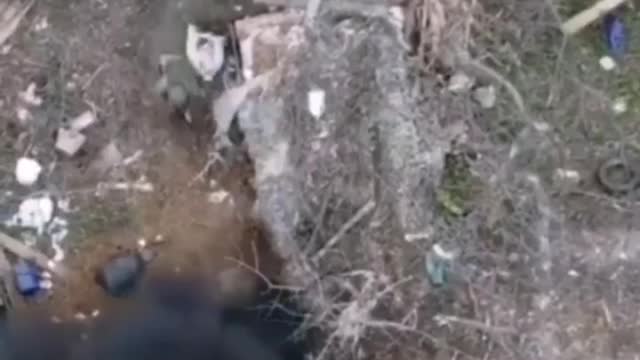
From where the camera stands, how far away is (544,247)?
4324mm

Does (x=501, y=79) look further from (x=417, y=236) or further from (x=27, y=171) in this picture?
(x=27, y=171)

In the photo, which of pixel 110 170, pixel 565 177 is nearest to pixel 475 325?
pixel 565 177

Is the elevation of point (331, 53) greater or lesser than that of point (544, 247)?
greater

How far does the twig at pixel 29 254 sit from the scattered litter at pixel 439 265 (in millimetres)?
965

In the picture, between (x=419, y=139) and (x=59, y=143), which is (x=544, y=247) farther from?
(x=59, y=143)

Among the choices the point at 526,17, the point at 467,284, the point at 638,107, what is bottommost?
the point at 467,284

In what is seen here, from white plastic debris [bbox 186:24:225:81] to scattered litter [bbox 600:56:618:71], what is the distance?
3.43 ft

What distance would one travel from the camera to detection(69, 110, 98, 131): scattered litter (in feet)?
14.4

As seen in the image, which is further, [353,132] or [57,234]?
[57,234]

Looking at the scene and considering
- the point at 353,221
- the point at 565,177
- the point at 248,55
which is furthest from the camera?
the point at 565,177

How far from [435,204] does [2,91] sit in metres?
1.20

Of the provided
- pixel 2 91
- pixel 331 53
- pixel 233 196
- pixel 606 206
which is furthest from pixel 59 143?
pixel 606 206

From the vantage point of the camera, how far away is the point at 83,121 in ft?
14.4

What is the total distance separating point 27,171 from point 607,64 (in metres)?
1.61
